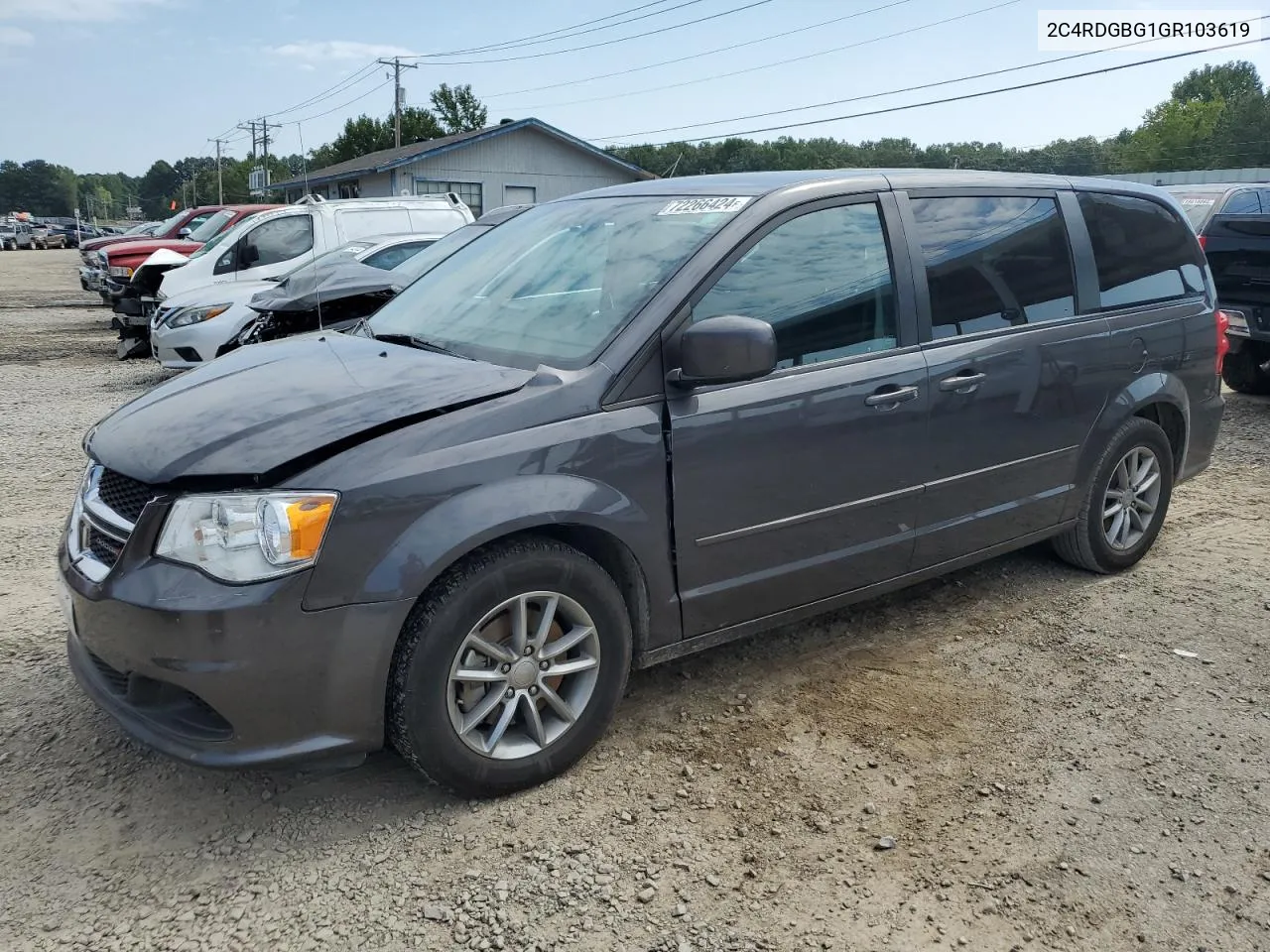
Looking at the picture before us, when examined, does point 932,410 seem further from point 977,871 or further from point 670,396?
point 977,871

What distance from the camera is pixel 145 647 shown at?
2607mm

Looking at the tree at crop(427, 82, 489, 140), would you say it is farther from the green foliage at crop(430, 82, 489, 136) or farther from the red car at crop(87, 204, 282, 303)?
the red car at crop(87, 204, 282, 303)

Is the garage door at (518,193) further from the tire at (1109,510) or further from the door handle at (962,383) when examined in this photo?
the door handle at (962,383)

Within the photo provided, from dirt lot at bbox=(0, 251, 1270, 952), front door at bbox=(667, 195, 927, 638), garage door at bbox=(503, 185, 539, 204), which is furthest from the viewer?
garage door at bbox=(503, 185, 539, 204)

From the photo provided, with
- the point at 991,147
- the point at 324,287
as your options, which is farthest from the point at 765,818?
the point at 991,147

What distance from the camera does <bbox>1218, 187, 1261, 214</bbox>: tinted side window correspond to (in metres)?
9.94

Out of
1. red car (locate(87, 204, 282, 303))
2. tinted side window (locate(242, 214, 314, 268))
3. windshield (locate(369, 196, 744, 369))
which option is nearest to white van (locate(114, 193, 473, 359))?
tinted side window (locate(242, 214, 314, 268))

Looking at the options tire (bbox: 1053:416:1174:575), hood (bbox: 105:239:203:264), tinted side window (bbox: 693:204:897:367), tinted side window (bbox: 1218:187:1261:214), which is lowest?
tire (bbox: 1053:416:1174:575)

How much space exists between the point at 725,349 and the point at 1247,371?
27.6ft

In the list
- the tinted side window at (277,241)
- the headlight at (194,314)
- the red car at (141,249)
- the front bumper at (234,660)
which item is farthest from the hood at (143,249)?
the front bumper at (234,660)

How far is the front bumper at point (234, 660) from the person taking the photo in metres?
2.54

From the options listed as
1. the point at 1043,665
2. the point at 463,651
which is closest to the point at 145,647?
the point at 463,651

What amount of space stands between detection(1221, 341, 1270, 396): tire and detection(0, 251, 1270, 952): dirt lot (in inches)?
234

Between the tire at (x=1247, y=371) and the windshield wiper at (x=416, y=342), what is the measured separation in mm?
8270
